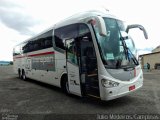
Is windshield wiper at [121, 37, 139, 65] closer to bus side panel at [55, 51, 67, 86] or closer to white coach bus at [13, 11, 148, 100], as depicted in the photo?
white coach bus at [13, 11, 148, 100]

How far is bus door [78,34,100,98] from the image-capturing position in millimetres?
6484

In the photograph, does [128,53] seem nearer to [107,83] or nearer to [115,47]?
[115,47]

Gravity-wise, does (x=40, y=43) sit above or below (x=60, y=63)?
above

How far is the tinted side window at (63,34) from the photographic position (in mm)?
7507

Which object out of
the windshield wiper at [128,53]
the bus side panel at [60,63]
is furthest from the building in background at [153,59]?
the windshield wiper at [128,53]

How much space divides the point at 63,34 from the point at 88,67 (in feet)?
7.65

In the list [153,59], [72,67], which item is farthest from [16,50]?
[153,59]

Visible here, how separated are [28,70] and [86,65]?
27.0ft

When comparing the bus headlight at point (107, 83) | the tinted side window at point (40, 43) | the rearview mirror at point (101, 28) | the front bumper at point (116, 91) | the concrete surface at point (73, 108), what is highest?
the tinted side window at point (40, 43)

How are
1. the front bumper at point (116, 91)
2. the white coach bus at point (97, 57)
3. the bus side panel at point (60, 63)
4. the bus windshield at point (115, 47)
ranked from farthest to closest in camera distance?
the bus side panel at point (60, 63) < the bus windshield at point (115, 47) < the white coach bus at point (97, 57) < the front bumper at point (116, 91)

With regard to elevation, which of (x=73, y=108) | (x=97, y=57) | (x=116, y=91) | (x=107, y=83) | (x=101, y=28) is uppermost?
(x=101, y=28)

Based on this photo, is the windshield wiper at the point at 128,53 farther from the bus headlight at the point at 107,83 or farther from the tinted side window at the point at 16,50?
the tinted side window at the point at 16,50

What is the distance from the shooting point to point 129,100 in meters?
7.32

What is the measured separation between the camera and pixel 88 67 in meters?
6.84
